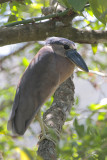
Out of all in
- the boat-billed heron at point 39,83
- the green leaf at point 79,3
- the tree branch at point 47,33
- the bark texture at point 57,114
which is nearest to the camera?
the green leaf at point 79,3

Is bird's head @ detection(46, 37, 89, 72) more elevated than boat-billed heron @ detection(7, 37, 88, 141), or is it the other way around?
bird's head @ detection(46, 37, 89, 72)

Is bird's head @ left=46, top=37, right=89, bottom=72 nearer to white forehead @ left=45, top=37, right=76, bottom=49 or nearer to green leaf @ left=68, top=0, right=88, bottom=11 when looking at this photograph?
white forehead @ left=45, top=37, right=76, bottom=49

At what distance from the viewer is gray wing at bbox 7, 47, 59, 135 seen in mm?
2127

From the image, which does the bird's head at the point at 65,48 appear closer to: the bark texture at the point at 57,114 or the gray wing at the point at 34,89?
the gray wing at the point at 34,89

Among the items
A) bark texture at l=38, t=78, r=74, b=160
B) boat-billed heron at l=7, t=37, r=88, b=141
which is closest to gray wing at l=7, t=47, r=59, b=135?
boat-billed heron at l=7, t=37, r=88, b=141

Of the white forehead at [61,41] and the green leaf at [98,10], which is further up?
the white forehead at [61,41]

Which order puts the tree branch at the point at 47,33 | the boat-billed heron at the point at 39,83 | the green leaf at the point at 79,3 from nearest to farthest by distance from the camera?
the green leaf at the point at 79,3, the boat-billed heron at the point at 39,83, the tree branch at the point at 47,33

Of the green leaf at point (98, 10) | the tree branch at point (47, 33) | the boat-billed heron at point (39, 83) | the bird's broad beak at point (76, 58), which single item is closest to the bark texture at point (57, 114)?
the boat-billed heron at point (39, 83)

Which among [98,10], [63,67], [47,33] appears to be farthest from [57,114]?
[98,10]

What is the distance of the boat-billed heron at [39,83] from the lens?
6.97 feet

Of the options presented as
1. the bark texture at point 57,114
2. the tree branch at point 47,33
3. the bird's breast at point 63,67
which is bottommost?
the bark texture at point 57,114

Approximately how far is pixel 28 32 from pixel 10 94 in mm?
2109

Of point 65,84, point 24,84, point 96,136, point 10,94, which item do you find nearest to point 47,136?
point 24,84

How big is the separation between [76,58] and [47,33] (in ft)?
1.07
